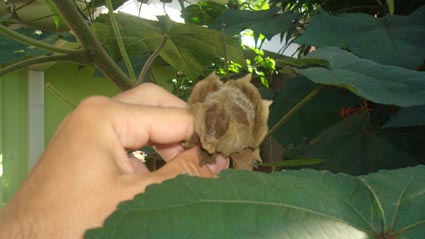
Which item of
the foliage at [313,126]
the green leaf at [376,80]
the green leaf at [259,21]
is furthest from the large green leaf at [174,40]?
the green leaf at [376,80]

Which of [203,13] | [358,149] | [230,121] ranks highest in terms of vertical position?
[203,13]

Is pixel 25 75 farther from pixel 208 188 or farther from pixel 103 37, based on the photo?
pixel 208 188

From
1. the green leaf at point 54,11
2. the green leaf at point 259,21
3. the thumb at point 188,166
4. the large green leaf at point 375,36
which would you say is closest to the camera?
the thumb at point 188,166

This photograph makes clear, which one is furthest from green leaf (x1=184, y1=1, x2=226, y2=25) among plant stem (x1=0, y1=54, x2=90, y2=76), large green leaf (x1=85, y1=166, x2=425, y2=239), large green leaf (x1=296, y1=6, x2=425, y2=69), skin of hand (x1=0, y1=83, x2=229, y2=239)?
large green leaf (x1=85, y1=166, x2=425, y2=239)

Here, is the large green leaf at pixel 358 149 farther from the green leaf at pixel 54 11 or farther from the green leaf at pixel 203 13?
the green leaf at pixel 203 13

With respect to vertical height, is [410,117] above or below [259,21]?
below

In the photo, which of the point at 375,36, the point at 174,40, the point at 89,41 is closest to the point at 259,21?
the point at 174,40

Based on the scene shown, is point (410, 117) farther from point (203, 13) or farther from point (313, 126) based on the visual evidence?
point (203, 13)
